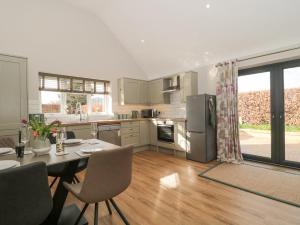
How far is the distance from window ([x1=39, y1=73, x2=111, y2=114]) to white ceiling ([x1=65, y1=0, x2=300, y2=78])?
5.21 ft

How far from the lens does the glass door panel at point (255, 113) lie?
3.66m

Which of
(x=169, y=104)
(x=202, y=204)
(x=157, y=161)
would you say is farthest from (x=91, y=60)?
(x=202, y=204)

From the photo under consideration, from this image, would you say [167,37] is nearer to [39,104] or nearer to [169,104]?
[169,104]

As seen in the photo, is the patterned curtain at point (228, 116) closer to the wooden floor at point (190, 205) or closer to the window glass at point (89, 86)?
the wooden floor at point (190, 205)

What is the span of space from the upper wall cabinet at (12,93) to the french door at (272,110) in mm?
4438

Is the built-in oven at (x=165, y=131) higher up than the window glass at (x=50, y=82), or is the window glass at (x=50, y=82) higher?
the window glass at (x=50, y=82)

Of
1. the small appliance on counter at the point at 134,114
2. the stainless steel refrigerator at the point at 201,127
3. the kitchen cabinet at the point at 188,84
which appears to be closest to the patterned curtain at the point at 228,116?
the stainless steel refrigerator at the point at 201,127

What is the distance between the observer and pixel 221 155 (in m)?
3.80

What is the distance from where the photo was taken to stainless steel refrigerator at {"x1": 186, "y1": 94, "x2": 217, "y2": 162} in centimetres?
368

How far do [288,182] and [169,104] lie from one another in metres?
3.21

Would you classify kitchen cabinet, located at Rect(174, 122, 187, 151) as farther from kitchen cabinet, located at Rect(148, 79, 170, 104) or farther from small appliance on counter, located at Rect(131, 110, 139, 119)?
small appliance on counter, located at Rect(131, 110, 139, 119)

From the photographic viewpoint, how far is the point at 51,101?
4.00m

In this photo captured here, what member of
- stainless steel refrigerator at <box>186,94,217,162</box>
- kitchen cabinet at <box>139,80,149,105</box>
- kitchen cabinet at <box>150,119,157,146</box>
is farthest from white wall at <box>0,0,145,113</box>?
stainless steel refrigerator at <box>186,94,217,162</box>

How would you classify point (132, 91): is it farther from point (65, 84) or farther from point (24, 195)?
point (24, 195)
